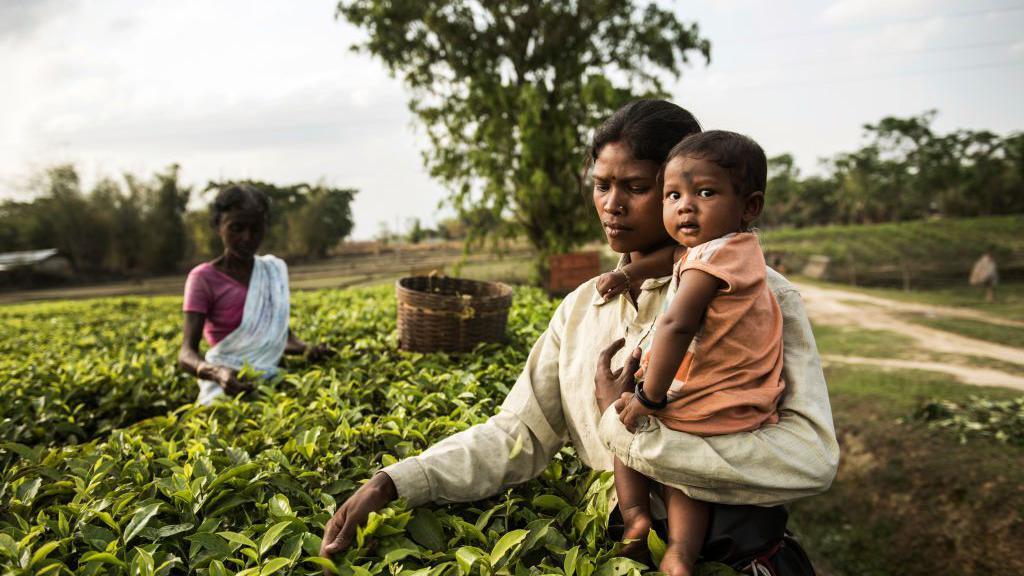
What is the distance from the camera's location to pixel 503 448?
1.52m

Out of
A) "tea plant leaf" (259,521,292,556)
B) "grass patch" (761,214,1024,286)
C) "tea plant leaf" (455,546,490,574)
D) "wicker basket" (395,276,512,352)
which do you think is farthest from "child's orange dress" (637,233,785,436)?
"grass patch" (761,214,1024,286)

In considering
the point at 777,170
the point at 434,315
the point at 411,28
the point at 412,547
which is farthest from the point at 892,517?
the point at 777,170

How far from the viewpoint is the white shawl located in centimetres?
310

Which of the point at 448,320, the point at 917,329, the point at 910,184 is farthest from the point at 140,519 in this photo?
the point at 910,184

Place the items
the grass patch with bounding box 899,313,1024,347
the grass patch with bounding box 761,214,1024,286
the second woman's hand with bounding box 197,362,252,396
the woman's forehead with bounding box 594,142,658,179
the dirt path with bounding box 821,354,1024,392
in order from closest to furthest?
the woman's forehead with bounding box 594,142,658,179, the second woman's hand with bounding box 197,362,252,396, the dirt path with bounding box 821,354,1024,392, the grass patch with bounding box 899,313,1024,347, the grass patch with bounding box 761,214,1024,286

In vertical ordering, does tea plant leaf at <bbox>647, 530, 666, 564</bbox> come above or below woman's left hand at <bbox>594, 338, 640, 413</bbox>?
below

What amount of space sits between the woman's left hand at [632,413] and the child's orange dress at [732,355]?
2.6 inches

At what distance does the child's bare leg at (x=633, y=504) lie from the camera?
130 centimetres

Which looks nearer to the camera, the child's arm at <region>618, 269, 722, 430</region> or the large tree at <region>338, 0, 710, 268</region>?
the child's arm at <region>618, 269, 722, 430</region>

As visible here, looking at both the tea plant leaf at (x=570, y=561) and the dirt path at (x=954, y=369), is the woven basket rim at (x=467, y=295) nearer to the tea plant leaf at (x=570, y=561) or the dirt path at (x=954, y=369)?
the tea plant leaf at (x=570, y=561)

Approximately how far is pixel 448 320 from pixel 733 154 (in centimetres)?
199

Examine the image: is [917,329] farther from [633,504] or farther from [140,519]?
[140,519]

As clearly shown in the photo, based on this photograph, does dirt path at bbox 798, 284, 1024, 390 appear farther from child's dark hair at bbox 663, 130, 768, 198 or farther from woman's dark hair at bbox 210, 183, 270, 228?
woman's dark hair at bbox 210, 183, 270, 228

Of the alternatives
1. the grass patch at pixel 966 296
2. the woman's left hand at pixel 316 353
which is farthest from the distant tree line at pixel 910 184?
the woman's left hand at pixel 316 353
